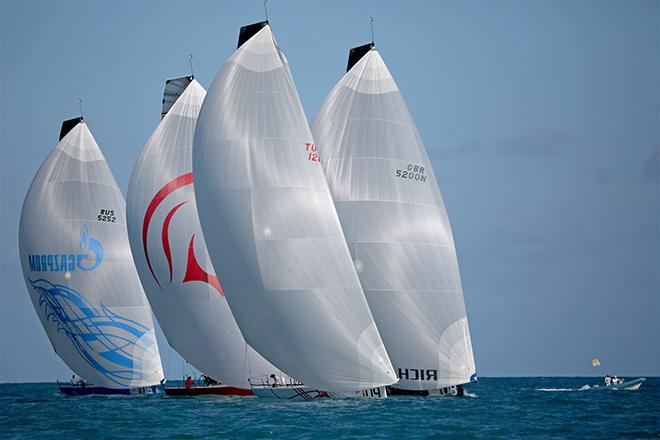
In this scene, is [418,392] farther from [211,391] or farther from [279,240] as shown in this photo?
[279,240]

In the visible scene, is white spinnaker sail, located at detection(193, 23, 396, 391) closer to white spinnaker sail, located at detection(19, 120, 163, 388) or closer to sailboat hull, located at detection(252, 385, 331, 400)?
sailboat hull, located at detection(252, 385, 331, 400)

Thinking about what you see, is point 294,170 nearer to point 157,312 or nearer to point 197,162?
point 197,162

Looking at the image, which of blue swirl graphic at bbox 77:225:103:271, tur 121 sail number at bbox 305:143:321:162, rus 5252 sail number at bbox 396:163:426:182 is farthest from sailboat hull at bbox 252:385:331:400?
blue swirl graphic at bbox 77:225:103:271

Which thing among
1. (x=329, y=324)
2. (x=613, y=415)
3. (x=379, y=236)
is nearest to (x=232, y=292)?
(x=329, y=324)

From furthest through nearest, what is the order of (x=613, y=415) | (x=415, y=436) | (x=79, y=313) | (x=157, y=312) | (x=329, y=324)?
(x=79, y=313)
(x=157, y=312)
(x=613, y=415)
(x=329, y=324)
(x=415, y=436)

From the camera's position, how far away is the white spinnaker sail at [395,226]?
4503 centimetres

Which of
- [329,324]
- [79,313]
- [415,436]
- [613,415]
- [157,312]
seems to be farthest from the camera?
[79,313]

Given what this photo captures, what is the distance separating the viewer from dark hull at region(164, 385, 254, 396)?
48766mm

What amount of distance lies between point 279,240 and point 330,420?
647cm

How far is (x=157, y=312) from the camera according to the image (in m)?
48.2

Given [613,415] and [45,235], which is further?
[45,235]

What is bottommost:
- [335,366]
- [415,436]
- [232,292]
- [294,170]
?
[415,436]

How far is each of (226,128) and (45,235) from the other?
1848 centimetres

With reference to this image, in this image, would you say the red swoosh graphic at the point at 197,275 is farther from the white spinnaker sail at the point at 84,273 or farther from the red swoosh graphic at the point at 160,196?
the white spinnaker sail at the point at 84,273
